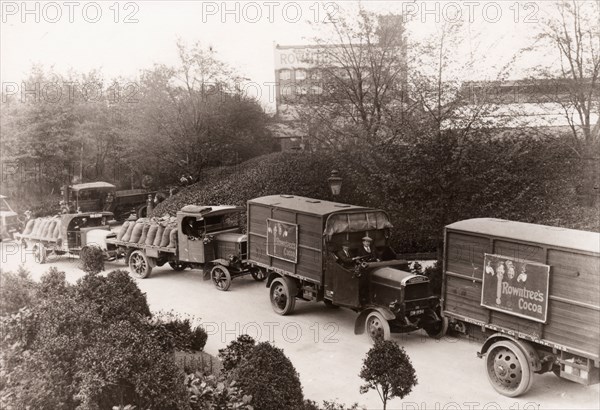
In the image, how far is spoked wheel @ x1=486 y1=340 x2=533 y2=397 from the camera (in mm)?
8531

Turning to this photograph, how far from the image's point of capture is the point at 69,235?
59.8 ft

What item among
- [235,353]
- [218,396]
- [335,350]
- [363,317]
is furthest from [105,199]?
[218,396]

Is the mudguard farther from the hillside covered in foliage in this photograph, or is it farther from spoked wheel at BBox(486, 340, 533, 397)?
the hillside covered in foliage

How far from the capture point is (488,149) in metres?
13.6

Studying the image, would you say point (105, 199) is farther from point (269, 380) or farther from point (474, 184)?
point (269, 380)

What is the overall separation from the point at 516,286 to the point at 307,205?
5.32 meters

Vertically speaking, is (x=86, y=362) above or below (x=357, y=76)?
below

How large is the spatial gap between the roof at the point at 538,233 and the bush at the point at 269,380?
4.16 m

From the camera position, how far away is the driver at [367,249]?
39.2ft

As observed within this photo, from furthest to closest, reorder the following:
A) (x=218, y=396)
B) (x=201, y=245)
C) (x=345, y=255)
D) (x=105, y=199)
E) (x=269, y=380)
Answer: (x=105, y=199) → (x=201, y=245) → (x=345, y=255) → (x=218, y=396) → (x=269, y=380)

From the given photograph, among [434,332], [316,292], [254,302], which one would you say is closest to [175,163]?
[254,302]

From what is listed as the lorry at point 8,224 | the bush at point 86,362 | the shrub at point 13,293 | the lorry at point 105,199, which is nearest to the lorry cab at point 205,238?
the shrub at point 13,293

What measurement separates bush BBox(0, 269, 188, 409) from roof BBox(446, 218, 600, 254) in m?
→ 5.45

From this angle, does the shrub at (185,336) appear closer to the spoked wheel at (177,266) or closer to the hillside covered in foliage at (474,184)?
the hillside covered in foliage at (474,184)
